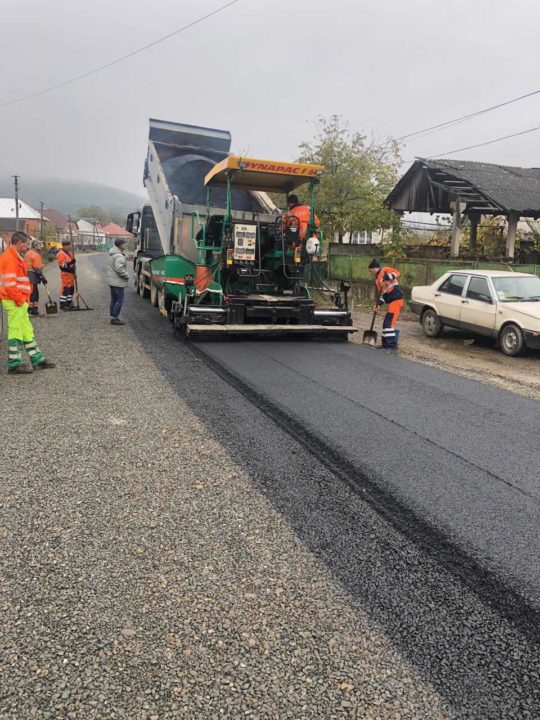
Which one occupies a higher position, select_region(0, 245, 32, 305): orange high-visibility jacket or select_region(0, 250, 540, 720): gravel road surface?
select_region(0, 245, 32, 305): orange high-visibility jacket

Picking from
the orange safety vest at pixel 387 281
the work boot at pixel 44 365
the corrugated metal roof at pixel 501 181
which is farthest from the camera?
the corrugated metal roof at pixel 501 181

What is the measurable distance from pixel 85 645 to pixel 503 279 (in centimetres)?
950

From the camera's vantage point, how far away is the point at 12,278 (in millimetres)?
6523

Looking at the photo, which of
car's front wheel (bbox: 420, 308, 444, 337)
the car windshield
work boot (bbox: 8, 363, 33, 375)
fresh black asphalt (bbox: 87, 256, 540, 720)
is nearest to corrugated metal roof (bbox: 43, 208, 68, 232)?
car's front wheel (bbox: 420, 308, 444, 337)

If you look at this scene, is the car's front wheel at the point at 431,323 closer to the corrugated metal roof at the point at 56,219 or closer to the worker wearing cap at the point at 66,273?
the worker wearing cap at the point at 66,273

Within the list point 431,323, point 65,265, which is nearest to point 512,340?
point 431,323

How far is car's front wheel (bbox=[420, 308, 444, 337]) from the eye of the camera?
10.9 m

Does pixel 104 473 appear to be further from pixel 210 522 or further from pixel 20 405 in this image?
pixel 20 405

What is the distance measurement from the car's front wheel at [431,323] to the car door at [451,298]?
0.43ft

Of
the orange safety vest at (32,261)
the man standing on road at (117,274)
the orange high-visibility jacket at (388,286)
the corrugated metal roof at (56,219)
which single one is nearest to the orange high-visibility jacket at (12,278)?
the man standing on road at (117,274)

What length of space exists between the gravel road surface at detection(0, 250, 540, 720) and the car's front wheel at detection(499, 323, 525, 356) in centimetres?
608

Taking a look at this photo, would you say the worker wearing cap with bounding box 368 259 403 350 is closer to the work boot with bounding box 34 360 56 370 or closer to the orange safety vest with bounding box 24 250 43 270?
the work boot with bounding box 34 360 56 370

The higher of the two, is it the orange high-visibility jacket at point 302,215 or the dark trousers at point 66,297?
the orange high-visibility jacket at point 302,215

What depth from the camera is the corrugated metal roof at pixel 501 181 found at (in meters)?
20.0
